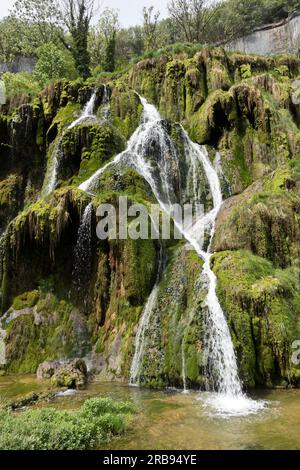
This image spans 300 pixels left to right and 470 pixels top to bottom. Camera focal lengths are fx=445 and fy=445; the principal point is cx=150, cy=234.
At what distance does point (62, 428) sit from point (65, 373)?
6276 millimetres

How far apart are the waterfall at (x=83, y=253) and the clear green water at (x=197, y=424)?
19.9 ft

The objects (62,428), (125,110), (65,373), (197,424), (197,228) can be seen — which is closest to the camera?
(62,428)

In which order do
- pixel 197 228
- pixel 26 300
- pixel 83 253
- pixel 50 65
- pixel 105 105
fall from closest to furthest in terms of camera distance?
pixel 83 253, pixel 26 300, pixel 197 228, pixel 105 105, pixel 50 65

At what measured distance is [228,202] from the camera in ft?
69.9

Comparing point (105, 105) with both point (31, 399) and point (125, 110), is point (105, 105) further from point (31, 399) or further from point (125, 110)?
point (31, 399)

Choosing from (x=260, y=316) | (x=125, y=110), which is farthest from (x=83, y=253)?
(x=125, y=110)

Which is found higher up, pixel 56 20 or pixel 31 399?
pixel 56 20

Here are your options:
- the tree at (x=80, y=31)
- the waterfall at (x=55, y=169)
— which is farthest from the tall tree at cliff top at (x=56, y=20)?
the waterfall at (x=55, y=169)

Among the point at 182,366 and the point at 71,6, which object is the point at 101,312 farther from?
the point at 71,6

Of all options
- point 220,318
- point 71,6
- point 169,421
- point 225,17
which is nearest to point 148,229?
point 220,318

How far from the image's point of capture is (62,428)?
27.5 ft

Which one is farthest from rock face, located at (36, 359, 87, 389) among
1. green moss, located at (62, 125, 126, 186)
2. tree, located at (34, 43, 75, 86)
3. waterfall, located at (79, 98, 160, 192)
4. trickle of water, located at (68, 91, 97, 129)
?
tree, located at (34, 43, 75, 86)

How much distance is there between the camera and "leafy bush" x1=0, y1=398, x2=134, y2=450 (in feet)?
26.2
